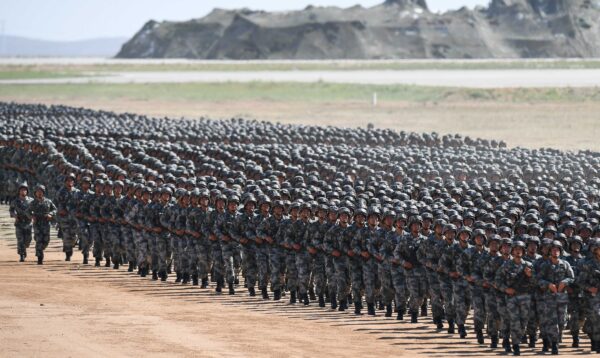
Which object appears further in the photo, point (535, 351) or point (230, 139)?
point (230, 139)

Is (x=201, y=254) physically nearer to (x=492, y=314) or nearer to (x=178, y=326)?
(x=178, y=326)

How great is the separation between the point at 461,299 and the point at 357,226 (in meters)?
2.55

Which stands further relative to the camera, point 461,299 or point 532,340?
point 461,299

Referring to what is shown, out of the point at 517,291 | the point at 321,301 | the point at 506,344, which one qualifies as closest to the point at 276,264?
the point at 321,301

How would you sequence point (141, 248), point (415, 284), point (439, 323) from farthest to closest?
point (141, 248), point (415, 284), point (439, 323)

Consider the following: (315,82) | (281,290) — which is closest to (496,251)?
(281,290)

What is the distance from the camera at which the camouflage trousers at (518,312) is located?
1752 cm

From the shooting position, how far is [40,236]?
25.9 meters

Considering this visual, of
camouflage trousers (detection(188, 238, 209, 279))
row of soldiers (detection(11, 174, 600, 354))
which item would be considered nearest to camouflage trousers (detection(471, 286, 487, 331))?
row of soldiers (detection(11, 174, 600, 354))

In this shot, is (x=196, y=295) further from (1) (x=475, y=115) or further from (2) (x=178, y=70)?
(2) (x=178, y=70)

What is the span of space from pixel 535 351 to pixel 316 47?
123 metres

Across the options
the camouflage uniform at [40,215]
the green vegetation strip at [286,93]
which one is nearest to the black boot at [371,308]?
the camouflage uniform at [40,215]

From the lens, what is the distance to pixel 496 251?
1805cm

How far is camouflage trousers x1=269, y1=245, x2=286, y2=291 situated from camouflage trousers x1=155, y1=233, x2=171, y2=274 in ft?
9.61
